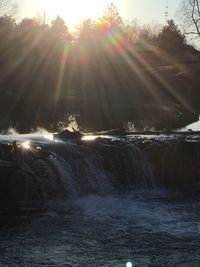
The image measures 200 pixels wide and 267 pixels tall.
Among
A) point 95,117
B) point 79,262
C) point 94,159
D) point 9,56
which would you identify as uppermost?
point 9,56

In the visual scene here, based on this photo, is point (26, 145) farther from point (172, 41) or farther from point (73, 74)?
point (172, 41)

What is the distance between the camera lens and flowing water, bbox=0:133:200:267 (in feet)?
29.6

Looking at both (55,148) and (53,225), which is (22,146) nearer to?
(55,148)

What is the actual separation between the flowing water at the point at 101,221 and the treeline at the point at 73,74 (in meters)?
8.94

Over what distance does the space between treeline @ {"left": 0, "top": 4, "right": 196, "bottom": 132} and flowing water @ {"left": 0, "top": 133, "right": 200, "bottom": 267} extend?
8936 mm

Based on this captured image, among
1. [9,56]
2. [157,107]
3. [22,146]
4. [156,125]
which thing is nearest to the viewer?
[22,146]

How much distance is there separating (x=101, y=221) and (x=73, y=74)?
1748 inches

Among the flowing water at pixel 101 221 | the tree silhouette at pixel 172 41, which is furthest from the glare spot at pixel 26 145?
the tree silhouette at pixel 172 41

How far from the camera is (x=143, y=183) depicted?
47.5ft

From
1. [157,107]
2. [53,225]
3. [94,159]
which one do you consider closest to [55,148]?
[94,159]

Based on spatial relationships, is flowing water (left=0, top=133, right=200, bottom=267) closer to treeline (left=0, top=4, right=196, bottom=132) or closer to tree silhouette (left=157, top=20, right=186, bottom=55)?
treeline (left=0, top=4, right=196, bottom=132)

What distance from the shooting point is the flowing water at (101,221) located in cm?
903

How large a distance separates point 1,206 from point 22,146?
2.01 m

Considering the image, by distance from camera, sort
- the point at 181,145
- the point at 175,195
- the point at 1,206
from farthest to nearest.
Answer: the point at 181,145
the point at 175,195
the point at 1,206
